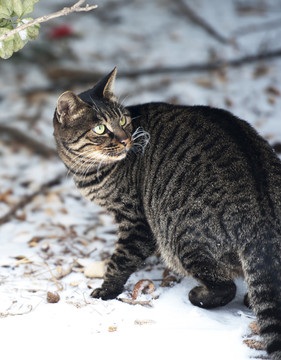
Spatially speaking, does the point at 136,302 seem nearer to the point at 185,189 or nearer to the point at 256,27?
the point at 185,189

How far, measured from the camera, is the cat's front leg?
9.84ft

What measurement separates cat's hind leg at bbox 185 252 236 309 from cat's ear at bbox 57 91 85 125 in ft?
3.66

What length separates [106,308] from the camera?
2.78m

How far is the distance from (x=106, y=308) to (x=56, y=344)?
0.41 metres

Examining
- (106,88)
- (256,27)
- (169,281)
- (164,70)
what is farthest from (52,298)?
(256,27)

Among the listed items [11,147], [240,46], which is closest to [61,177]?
[11,147]

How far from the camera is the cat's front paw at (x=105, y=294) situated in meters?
2.92

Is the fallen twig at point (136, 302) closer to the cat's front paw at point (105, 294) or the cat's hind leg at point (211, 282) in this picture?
the cat's front paw at point (105, 294)

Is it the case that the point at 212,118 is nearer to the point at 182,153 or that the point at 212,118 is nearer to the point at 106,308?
the point at 182,153

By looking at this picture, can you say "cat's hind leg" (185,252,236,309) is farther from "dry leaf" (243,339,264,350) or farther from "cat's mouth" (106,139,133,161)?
"cat's mouth" (106,139,133,161)

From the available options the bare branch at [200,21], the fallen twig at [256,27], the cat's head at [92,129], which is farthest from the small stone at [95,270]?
the fallen twig at [256,27]

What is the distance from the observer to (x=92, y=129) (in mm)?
2971

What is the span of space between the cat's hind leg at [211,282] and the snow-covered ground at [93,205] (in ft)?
0.23

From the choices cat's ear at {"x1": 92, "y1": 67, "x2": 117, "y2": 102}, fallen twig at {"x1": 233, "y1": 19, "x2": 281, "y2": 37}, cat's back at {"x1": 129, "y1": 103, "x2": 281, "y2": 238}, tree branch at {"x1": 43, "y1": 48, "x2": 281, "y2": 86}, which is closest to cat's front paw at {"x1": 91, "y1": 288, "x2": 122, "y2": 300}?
cat's back at {"x1": 129, "y1": 103, "x2": 281, "y2": 238}
